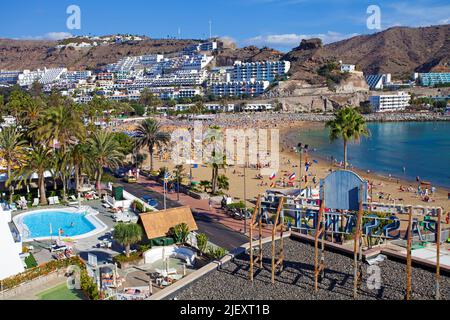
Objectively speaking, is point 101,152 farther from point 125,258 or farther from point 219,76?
point 219,76

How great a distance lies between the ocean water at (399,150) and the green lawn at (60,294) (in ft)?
128

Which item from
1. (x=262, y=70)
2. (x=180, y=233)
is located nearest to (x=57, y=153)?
(x=180, y=233)

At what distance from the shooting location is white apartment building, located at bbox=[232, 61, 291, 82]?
177 m

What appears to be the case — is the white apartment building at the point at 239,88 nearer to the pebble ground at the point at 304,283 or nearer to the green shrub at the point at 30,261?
the green shrub at the point at 30,261

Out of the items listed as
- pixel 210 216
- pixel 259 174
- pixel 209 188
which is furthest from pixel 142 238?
pixel 259 174

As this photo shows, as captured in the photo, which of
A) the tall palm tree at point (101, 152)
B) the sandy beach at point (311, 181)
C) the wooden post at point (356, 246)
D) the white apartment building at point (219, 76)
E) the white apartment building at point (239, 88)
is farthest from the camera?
the white apartment building at point (219, 76)

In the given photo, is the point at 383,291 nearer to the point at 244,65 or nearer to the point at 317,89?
the point at 317,89

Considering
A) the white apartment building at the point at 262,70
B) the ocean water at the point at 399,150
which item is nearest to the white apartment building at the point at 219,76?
the white apartment building at the point at 262,70

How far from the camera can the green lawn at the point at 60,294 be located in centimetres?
1628

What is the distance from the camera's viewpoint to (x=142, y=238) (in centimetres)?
2114

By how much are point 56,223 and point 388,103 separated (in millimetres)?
129277

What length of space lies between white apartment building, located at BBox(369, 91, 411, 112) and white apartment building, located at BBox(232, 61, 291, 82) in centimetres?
4546

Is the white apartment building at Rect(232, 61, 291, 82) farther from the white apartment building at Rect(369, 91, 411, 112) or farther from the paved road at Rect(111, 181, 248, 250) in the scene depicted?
the paved road at Rect(111, 181, 248, 250)

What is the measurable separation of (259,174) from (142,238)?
85.3 ft
